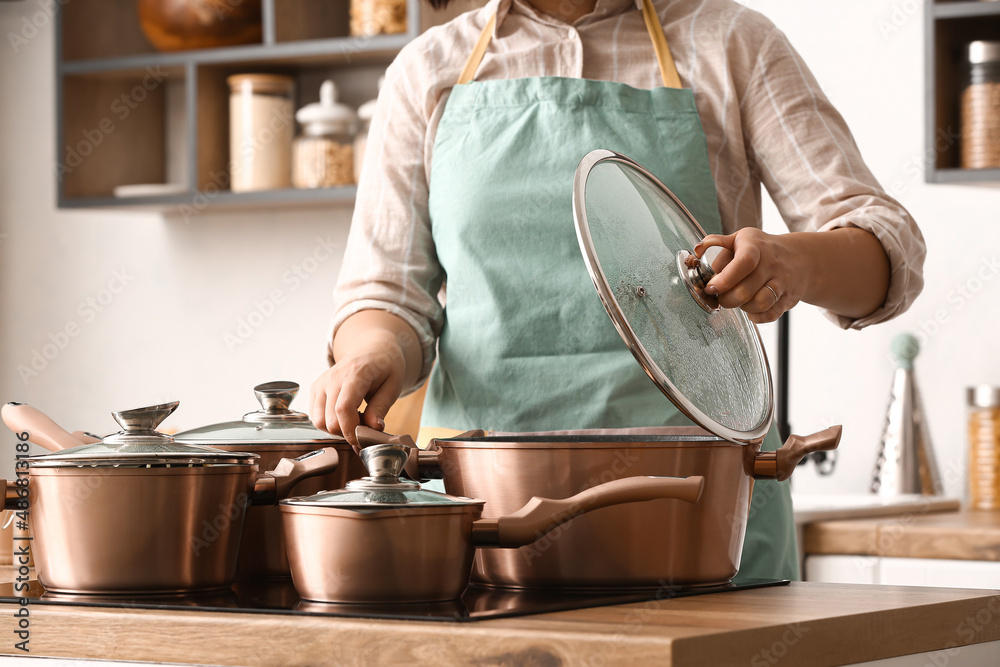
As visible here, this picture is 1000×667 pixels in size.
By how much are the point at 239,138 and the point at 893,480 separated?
55.6 inches

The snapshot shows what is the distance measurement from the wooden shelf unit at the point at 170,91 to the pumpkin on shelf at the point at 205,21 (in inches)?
1.4

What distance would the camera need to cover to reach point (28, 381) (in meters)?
2.97

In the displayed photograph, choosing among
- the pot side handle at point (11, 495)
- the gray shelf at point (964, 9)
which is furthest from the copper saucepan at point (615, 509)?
the gray shelf at point (964, 9)

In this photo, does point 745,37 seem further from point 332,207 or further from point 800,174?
point 332,207

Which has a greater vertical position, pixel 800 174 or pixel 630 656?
pixel 800 174

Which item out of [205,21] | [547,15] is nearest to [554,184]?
[547,15]

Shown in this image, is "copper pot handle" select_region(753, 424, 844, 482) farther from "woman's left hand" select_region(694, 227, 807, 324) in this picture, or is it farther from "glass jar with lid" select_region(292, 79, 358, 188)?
"glass jar with lid" select_region(292, 79, 358, 188)

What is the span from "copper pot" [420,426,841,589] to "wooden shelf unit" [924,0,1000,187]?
1404mm

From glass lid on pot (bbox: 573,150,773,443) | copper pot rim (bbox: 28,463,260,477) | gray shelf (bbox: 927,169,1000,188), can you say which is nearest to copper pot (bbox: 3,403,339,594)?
copper pot rim (bbox: 28,463,260,477)

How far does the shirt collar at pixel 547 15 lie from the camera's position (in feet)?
3.84

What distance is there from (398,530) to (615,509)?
0.43 ft

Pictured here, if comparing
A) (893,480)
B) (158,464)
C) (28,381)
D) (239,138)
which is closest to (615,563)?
(158,464)

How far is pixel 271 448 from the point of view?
84 centimetres

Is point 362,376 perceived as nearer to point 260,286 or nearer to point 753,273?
point 753,273
